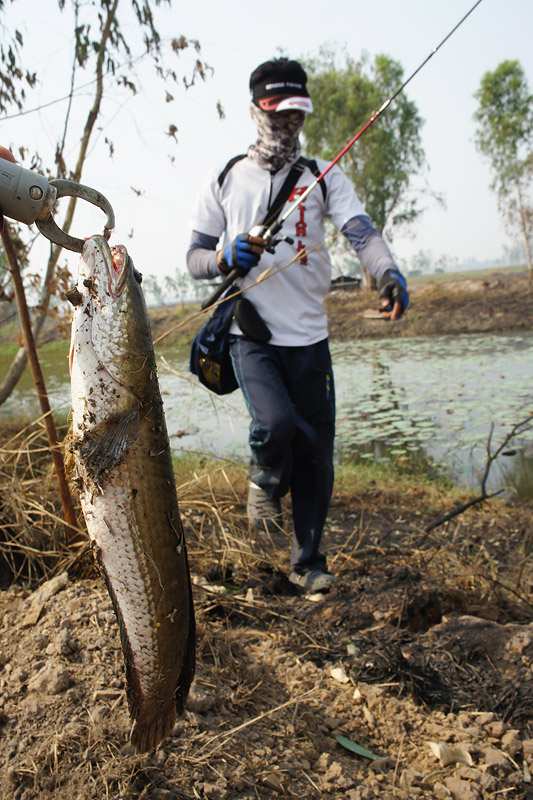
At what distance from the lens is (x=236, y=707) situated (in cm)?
223

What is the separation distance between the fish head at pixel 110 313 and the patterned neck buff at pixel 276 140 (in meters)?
2.20

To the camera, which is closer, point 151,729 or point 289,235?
point 151,729

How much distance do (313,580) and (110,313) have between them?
2105 millimetres

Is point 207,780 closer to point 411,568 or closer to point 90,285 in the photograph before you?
point 90,285

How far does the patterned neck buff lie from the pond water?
50.1 inches

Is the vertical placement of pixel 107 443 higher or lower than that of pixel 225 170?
lower

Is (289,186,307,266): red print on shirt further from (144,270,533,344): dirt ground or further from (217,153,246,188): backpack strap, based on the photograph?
(144,270,533,344): dirt ground

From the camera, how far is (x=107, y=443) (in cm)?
152

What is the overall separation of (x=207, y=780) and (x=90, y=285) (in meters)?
1.42

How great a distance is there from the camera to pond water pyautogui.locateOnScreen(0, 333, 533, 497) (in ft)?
21.3

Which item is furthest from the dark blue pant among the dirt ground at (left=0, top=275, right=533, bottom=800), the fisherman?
the dirt ground at (left=0, top=275, right=533, bottom=800)

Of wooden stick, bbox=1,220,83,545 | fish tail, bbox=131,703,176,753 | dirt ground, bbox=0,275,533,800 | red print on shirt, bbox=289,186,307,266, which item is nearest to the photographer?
fish tail, bbox=131,703,176,753

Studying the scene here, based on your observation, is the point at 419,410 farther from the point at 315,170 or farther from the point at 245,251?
the point at 245,251

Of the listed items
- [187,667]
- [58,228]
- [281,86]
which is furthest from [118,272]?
[281,86]
